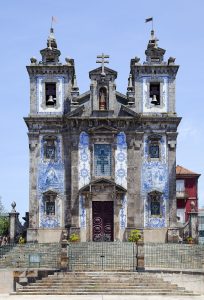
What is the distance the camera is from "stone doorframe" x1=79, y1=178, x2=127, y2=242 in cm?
4184

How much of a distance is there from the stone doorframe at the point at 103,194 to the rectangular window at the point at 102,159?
0.77 meters

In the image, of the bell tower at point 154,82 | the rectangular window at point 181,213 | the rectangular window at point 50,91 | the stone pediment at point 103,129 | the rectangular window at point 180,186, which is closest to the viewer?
the stone pediment at point 103,129

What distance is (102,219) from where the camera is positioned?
4216 cm

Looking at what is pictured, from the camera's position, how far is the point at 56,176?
42.8 meters

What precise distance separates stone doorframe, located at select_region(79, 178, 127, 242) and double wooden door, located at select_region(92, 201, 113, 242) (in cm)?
36

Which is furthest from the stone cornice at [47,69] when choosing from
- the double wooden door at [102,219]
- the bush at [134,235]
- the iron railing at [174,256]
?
the iron railing at [174,256]

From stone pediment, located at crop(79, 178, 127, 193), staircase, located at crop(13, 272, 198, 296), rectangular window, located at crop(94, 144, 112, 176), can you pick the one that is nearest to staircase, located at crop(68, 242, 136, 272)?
staircase, located at crop(13, 272, 198, 296)

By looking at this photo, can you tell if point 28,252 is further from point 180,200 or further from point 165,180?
point 180,200

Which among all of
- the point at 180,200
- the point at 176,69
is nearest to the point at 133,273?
the point at 176,69

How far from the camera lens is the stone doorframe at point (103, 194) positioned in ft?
137

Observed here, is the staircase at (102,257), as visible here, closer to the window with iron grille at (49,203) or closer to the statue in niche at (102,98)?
the window with iron grille at (49,203)

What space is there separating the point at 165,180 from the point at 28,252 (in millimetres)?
11775

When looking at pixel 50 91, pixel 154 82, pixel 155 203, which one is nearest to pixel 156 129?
pixel 154 82

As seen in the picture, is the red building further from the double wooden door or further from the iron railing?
the iron railing
